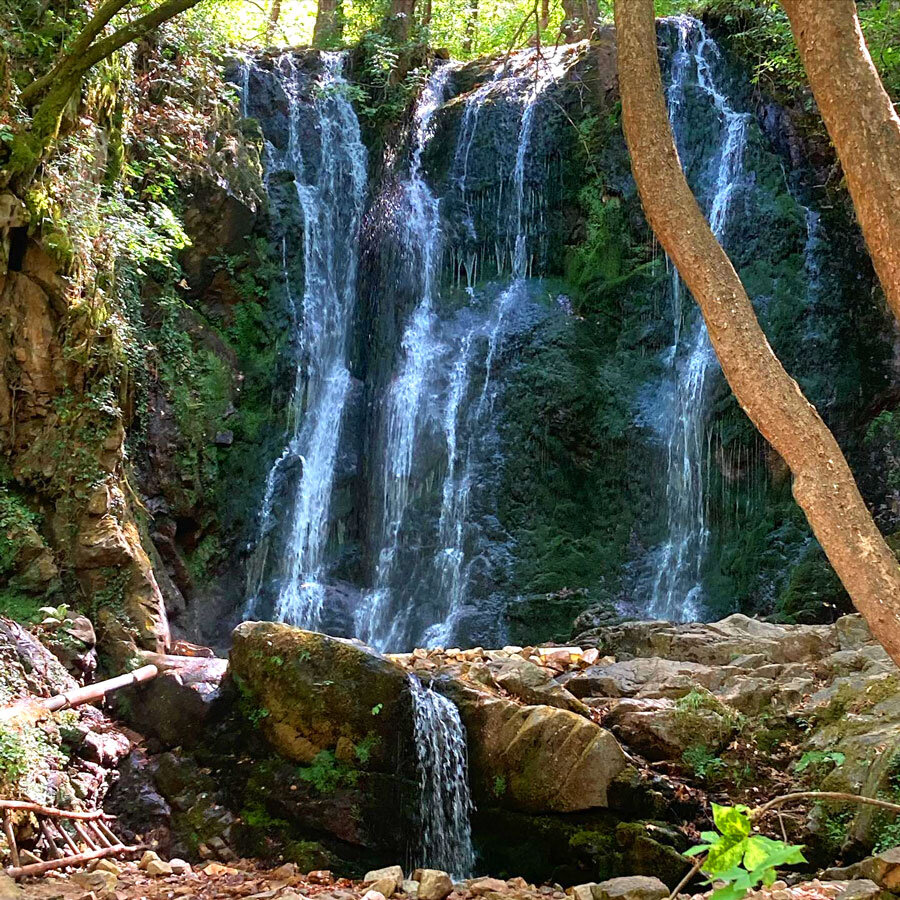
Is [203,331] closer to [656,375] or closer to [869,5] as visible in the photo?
[656,375]

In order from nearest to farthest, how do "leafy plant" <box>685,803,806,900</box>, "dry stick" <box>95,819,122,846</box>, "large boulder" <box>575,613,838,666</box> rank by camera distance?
"leafy plant" <box>685,803,806,900</box> → "dry stick" <box>95,819,122,846</box> → "large boulder" <box>575,613,838,666</box>

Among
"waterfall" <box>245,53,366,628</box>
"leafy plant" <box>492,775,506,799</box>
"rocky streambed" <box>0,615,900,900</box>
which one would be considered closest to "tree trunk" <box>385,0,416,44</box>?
"waterfall" <box>245,53,366,628</box>

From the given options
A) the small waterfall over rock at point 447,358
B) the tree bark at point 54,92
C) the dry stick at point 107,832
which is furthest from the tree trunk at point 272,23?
the dry stick at point 107,832

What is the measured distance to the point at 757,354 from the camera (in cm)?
346

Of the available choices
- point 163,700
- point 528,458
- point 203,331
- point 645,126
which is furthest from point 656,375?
point 645,126

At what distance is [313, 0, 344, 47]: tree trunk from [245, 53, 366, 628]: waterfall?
1408mm

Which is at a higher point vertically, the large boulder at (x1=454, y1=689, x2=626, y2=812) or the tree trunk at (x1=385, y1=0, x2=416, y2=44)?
the tree trunk at (x1=385, y1=0, x2=416, y2=44)

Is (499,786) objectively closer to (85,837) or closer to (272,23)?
(85,837)

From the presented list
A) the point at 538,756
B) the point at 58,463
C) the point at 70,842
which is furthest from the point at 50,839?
the point at 58,463

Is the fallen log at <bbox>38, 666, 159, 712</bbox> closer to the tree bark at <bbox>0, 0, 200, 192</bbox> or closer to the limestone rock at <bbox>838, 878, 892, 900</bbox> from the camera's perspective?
the tree bark at <bbox>0, 0, 200, 192</bbox>

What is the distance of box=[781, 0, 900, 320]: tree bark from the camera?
3180 millimetres

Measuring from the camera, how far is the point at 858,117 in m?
3.27

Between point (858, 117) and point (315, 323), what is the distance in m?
11.1

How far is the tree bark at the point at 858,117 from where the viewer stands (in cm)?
318
